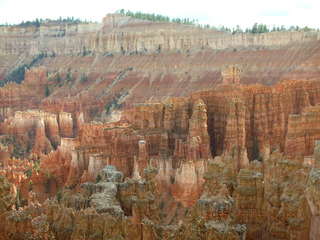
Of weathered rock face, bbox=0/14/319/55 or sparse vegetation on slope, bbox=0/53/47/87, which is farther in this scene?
sparse vegetation on slope, bbox=0/53/47/87

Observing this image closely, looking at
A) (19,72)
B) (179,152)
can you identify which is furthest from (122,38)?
(179,152)

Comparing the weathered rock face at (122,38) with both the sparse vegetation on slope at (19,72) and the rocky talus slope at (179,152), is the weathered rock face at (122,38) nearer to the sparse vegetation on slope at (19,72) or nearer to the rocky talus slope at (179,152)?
the rocky talus slope at (179,152)

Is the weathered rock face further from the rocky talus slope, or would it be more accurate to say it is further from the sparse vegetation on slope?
the sparse vegetation on slope

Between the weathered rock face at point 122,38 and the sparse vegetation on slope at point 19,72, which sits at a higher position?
the weathered rock face at point 122,38

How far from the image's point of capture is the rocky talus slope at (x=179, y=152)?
1307cm

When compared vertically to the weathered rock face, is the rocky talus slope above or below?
below

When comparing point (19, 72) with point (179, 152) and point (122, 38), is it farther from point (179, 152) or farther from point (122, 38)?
point (179, 152)

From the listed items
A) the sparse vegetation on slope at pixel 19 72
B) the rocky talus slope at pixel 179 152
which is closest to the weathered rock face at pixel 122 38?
the rocky talus slope at pixel 179 152

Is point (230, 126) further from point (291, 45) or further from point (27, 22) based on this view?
point (27, 22)

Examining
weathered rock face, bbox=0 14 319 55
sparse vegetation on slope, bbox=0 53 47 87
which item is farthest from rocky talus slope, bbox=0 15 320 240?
sparse vegetation on slope, bbox=0 53 47 87

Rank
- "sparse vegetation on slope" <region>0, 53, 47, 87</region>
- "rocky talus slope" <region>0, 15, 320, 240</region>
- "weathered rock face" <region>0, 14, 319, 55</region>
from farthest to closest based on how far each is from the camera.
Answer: "sparse vegetation on slope" <region>0, 53, 47, 87</region>
"weathered rock face" <region>0, 14, 319, 55</region>
"rocky talus slope" <region>0, 15, 320, 240</region>

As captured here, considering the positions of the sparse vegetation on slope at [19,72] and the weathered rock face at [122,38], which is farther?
the sparse vegetation on slope at [19,72]

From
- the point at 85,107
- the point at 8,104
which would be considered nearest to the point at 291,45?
the point at 85,107

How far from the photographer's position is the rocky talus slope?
1307 centimetres
